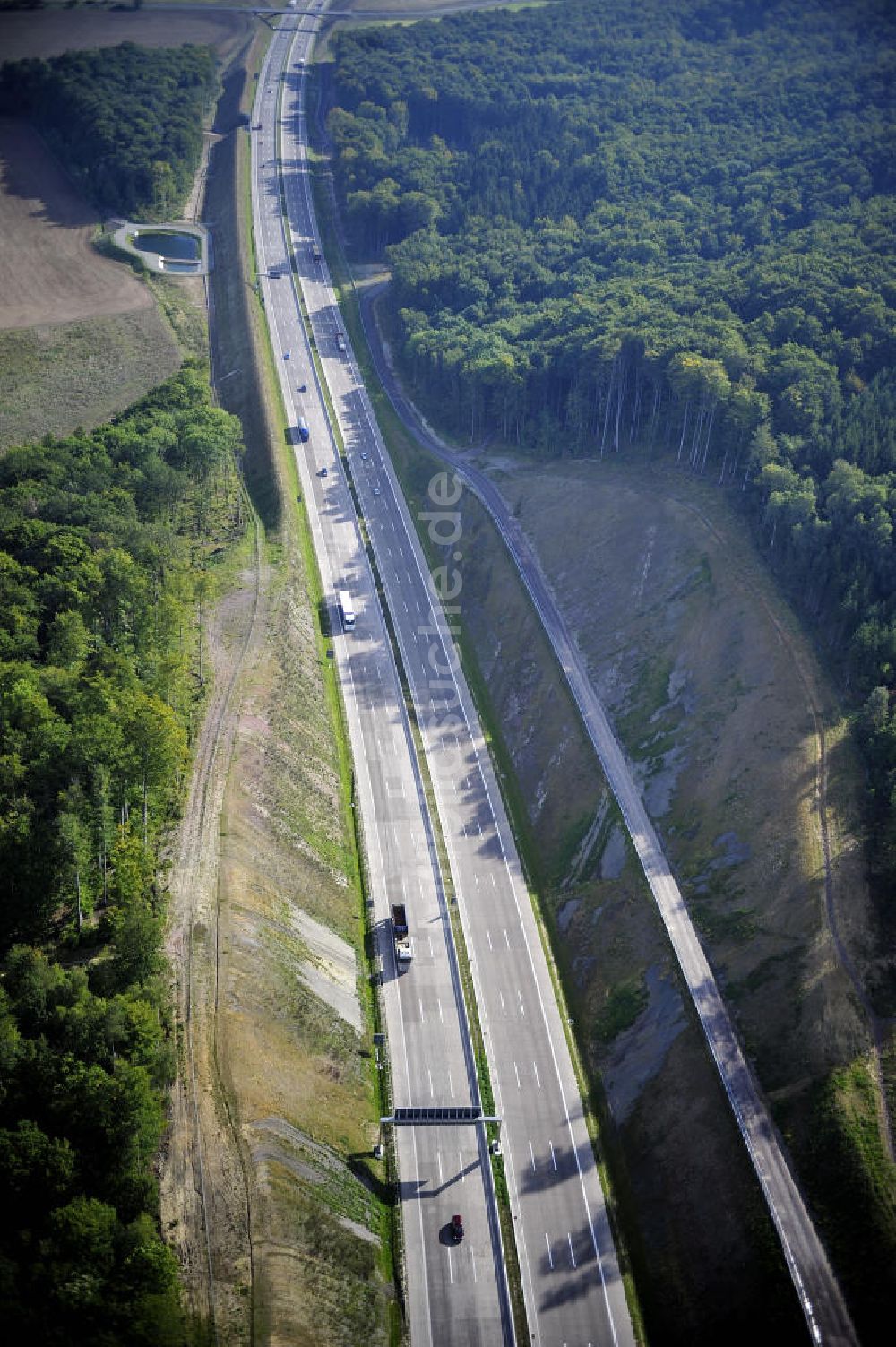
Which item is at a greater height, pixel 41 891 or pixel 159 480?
pixel 159 480

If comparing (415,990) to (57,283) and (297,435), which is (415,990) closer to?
(297,435)

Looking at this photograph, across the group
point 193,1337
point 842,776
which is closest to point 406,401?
point 842,776

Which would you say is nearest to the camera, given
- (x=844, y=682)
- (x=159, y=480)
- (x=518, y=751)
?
(x=844, y=682)

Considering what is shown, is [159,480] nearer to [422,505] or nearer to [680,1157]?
[422,505]

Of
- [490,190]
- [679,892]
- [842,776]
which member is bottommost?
[679,892]

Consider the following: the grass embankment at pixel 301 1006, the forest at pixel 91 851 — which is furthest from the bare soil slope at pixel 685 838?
the forest at pixel 91 851

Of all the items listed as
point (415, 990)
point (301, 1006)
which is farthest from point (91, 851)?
point (415, 990)

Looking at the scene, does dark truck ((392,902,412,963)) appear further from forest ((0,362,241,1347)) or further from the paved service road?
forest ((0,362,241,1347))
